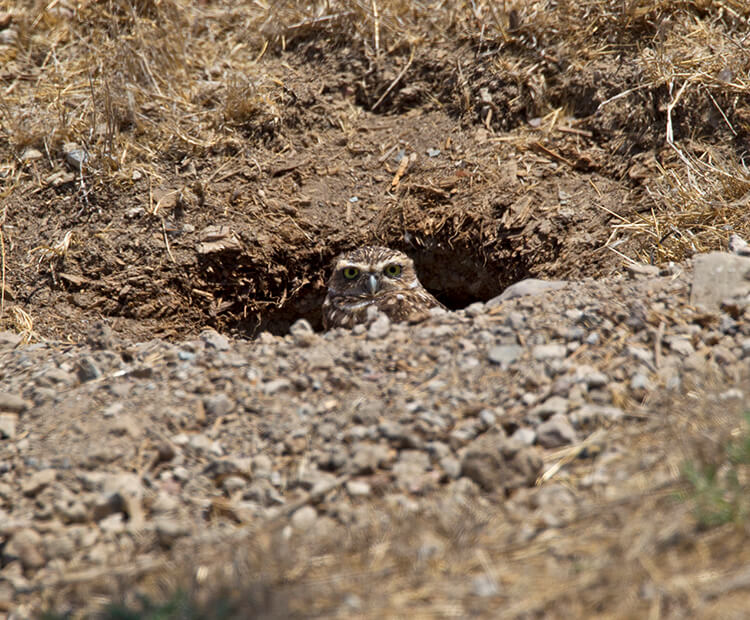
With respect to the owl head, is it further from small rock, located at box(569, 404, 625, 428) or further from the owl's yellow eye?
small rock, located at box(569, 404, 625, 428)

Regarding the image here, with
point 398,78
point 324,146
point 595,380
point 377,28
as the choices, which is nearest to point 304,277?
point 324,146

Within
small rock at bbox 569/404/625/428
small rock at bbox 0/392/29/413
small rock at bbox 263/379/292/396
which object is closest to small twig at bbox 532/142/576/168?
small rock at bbox 569/404/625/428

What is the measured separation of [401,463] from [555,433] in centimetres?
51

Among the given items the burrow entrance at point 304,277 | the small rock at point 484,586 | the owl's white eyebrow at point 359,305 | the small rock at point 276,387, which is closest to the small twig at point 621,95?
the burrow entrance at point 304,277

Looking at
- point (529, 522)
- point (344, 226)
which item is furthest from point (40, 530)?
point (344, 226)

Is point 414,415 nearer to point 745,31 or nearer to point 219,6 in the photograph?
point 745,31

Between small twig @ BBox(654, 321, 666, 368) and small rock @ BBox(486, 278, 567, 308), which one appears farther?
small rock @ BBox(486, 278, 567, 308)

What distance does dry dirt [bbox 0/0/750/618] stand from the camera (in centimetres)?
194

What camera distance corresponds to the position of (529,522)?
1988 mm

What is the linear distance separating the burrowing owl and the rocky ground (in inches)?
62.1

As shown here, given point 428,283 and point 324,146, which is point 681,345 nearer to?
point 428,283

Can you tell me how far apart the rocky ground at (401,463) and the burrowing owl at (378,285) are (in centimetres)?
158

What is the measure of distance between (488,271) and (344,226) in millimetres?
1089

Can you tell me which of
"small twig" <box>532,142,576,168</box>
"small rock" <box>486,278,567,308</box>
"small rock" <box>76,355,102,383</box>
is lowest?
"small twig" <box>532,142,576,168</box>
